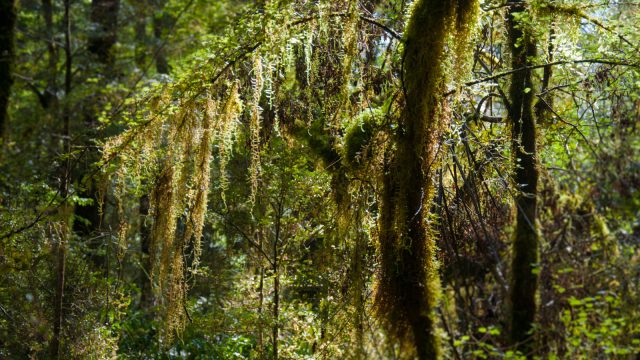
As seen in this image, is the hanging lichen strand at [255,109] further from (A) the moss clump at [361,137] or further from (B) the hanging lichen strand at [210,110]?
(A) the moss clump at [361,137]

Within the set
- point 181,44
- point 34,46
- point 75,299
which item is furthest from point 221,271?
point 34,46

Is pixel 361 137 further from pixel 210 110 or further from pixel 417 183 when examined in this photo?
pixel 210 110

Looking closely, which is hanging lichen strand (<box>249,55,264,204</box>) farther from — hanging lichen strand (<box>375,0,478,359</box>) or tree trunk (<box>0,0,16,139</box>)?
tree trunk (<box>0,0,16,139</box>)

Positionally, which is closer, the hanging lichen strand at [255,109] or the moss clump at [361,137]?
the moss clump at [361,137]

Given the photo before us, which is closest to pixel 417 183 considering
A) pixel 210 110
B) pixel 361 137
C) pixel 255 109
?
pixel 361 137

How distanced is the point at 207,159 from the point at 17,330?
3.06 metres

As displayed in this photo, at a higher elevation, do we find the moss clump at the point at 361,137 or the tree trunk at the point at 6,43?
the tree trunk at the point at 6,43

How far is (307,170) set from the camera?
6836 millimetres

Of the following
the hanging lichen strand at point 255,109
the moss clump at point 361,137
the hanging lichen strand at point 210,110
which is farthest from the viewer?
the hanging lichen strand at point 255,109

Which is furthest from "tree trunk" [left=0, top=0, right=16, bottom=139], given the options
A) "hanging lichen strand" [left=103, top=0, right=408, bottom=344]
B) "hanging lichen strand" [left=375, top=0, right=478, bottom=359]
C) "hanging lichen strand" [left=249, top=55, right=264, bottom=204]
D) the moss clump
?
"hanging lichen strand" [left=375, top=0, right=478, bottom=359]

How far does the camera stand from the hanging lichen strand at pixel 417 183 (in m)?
3.66

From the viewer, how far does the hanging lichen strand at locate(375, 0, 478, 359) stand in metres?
3.66

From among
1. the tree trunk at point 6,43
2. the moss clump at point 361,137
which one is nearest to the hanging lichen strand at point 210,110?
the moss clump at point 361,137

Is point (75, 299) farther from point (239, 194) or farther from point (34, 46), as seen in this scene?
point (34, 46)
